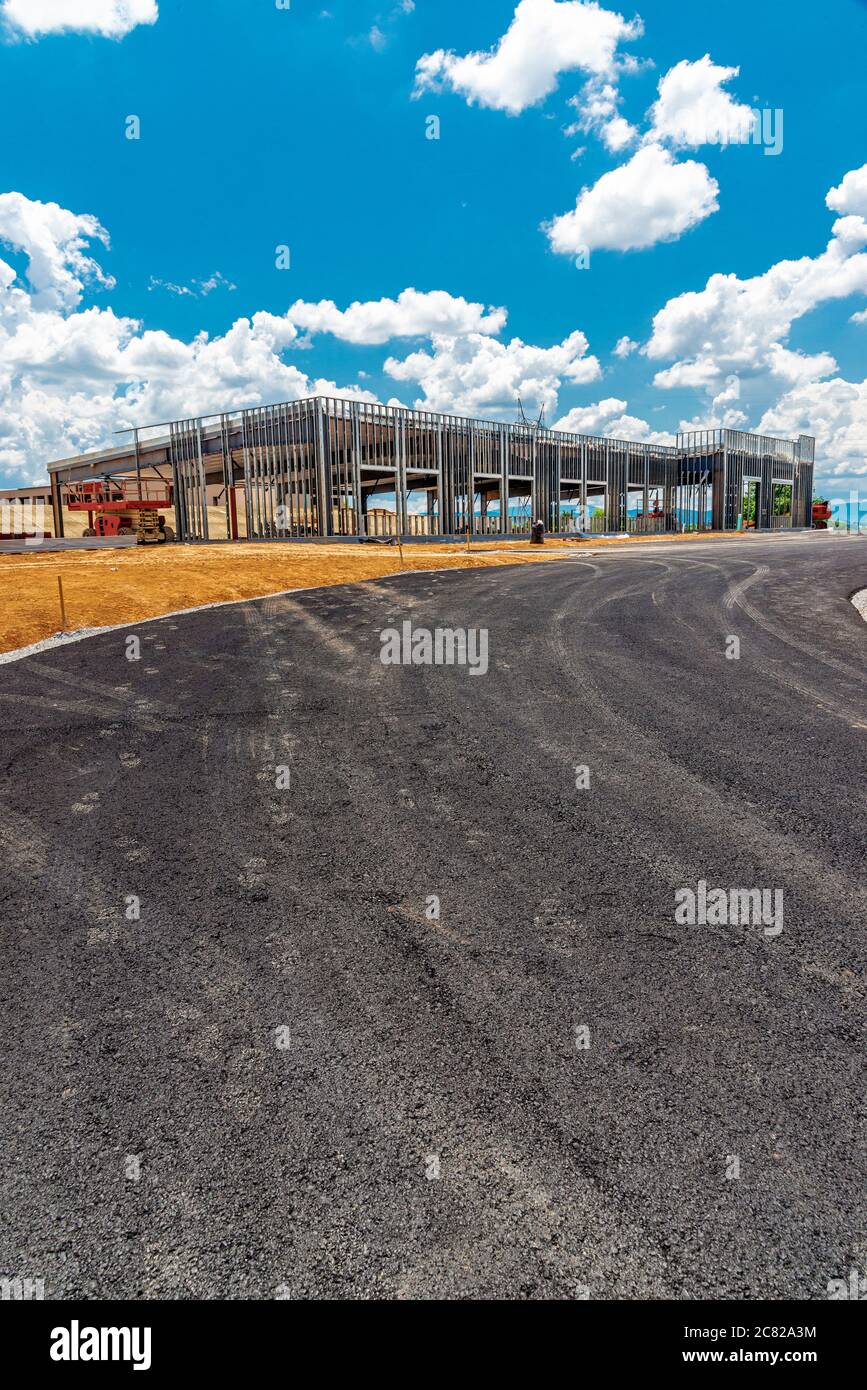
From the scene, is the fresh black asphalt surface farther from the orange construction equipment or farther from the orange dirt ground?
the orange construction equipment

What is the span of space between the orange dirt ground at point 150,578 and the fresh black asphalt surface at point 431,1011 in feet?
24.1

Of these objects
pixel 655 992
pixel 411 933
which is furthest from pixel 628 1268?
pixel 411 933

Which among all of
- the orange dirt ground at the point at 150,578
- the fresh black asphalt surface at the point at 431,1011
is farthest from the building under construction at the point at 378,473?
the fresh black asphalt surface at the point at 431,1011

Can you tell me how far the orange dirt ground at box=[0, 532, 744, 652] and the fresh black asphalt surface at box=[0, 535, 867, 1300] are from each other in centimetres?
735

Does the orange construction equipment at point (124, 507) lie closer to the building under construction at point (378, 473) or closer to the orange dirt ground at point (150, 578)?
the building under construction at point (378, 473)

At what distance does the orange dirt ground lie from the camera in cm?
1351

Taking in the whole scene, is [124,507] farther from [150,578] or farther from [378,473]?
[150,578]

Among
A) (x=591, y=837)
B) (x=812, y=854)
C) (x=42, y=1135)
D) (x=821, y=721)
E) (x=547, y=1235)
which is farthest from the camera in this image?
(x=821, y=721)

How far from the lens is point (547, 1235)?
2.11 m

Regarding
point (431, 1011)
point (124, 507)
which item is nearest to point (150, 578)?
point (431, 1011)

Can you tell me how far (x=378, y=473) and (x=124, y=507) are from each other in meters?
14.7

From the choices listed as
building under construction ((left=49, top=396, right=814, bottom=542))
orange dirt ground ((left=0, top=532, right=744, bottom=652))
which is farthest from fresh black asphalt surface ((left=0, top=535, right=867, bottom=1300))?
building under construction ((left=49, top=396, right=814, bottom=542))
